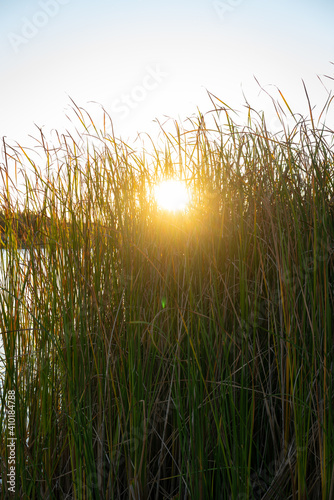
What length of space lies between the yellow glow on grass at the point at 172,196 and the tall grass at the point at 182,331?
4cm

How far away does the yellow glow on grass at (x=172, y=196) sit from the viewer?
1688mm

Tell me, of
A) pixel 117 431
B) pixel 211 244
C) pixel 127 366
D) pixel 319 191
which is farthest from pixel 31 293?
pixel 319 191

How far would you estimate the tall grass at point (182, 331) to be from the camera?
1322 millimetres

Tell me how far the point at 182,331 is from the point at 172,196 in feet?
2.04

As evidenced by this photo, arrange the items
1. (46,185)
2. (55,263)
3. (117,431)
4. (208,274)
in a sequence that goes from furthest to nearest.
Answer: (46,185) → (55,263) → (208,274) → (117,431)

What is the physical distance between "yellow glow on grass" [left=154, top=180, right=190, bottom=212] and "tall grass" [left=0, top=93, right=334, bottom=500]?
38 millimetres

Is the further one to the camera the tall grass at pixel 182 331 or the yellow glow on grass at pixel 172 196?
the yellow glow on grass at pixel 172 196

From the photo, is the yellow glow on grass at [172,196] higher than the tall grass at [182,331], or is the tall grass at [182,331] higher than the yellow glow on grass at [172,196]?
the yellow glow on grass at [172,196]

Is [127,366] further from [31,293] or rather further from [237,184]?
[237,184]

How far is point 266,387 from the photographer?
4.99ft

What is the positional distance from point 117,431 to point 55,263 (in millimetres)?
753

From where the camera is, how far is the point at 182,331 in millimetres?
1511

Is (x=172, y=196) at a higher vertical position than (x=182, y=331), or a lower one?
higher

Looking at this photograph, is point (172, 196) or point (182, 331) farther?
point (172, 196)
